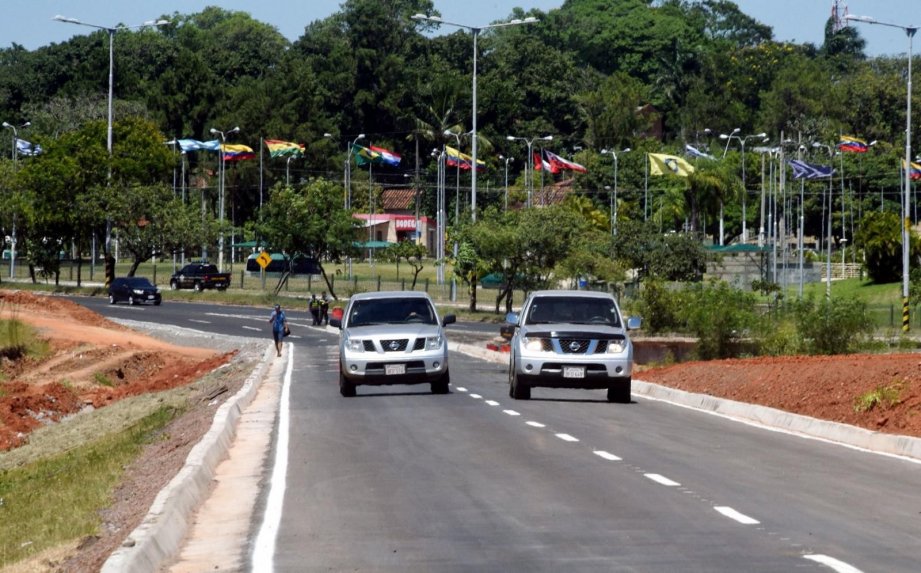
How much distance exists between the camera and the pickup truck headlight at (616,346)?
27.5m

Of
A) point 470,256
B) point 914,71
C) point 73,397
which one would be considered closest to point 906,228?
point 470,256

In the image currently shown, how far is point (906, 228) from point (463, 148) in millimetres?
85874

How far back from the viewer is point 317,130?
462 feet

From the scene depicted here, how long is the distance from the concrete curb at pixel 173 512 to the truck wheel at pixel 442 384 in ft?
28.9

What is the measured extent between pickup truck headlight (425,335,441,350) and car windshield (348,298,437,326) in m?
0.78

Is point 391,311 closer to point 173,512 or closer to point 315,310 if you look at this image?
point 173,512

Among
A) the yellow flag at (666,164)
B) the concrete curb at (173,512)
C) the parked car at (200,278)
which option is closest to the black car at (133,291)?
the parked car at (200,278)

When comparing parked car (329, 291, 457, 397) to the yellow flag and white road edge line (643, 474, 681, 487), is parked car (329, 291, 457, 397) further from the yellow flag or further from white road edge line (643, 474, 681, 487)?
the yellow flag

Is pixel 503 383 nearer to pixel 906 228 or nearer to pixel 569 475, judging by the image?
pixel 569 475

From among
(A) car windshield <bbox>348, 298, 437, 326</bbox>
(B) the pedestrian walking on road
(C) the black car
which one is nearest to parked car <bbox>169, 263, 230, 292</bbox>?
(C) the black car

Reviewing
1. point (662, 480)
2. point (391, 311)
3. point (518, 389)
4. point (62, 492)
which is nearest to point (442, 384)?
point (391, 311)

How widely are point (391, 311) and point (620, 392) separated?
473cm

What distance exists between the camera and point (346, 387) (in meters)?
29.8

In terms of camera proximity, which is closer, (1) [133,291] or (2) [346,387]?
(2) [346,387]
